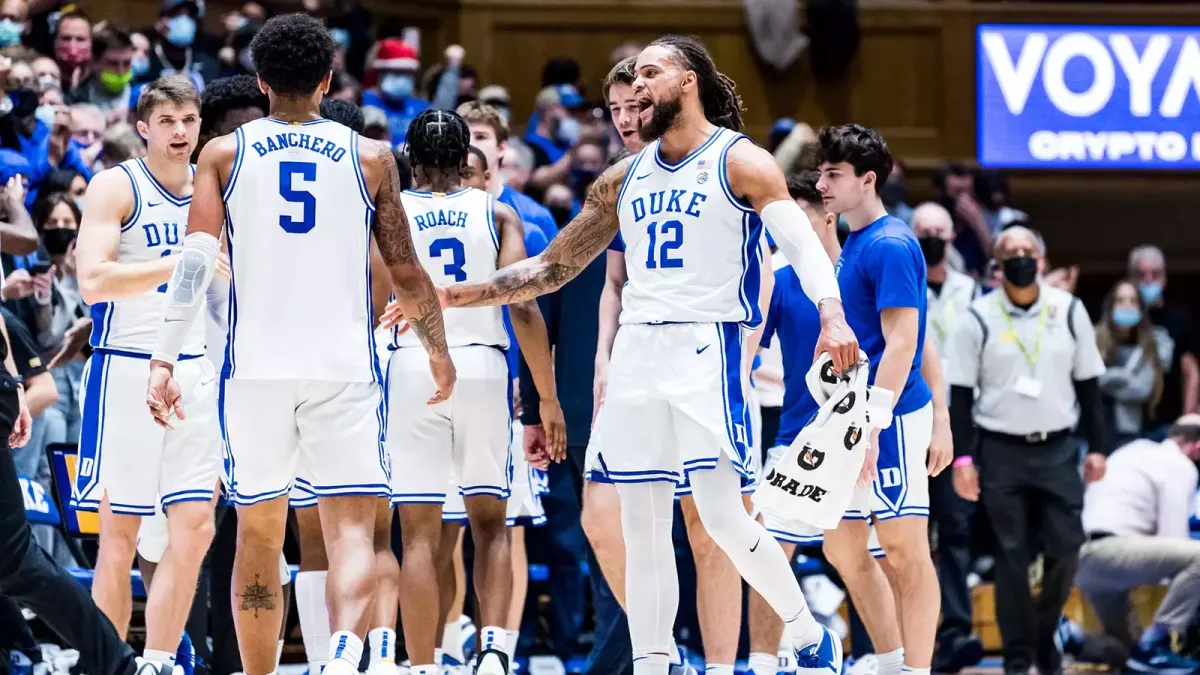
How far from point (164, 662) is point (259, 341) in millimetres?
1568

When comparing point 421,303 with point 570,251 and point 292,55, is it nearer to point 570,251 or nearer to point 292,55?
point 570,251

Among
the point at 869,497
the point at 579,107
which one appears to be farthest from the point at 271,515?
the point at 579,107

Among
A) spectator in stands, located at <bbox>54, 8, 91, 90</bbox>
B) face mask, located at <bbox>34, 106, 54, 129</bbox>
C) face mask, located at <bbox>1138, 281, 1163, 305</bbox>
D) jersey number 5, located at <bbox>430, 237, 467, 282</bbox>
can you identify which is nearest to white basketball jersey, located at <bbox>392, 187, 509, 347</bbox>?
jersey number 5, located at <bbox>430, 237, 467, 282</bbox>

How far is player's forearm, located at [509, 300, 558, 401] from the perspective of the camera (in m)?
6.66

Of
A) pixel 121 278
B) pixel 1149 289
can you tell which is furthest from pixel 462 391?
pixel 1149 289

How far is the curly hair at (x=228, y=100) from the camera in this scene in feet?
22.0

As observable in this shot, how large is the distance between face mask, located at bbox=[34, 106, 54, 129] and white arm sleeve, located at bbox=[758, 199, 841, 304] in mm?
5298

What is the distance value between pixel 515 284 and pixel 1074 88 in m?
10.2

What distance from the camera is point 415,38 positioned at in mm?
13680

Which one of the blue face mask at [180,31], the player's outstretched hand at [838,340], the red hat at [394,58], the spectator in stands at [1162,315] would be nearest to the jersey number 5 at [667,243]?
the player's outstretched hand at [838,340]

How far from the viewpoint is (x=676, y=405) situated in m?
5.71

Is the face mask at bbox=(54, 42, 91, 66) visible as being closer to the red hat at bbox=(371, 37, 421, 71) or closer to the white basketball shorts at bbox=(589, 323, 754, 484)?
the red hat at bbox=(371, 37, 421, 71)

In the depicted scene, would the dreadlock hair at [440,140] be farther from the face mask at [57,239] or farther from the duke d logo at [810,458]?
the face mask at [57,239]

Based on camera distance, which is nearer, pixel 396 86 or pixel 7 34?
pixel 7 34
